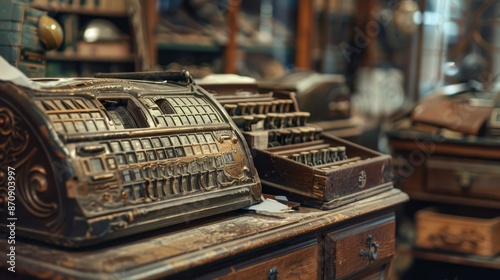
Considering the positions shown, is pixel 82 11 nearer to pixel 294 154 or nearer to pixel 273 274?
pixel 294 154

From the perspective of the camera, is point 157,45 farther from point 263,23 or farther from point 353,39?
point 353,39

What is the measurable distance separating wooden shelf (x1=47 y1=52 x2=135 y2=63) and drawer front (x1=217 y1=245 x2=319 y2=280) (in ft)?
8.05

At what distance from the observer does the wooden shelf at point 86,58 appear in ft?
13.1

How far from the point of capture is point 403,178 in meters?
3.89

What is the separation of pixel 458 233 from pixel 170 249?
7.95ft

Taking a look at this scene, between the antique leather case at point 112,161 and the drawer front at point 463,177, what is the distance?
80.6 inches

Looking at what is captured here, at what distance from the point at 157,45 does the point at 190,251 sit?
2.92m

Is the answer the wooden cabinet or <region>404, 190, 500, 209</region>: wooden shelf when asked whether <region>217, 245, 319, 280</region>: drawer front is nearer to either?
the wooden cabinet

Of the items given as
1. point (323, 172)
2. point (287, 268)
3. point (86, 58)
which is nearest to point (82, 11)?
point (86, 58)

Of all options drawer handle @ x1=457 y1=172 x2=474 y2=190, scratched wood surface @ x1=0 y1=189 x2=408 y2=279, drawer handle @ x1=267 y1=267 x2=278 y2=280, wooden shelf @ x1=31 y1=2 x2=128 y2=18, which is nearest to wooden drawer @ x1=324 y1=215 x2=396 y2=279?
scratched wood surface @ x1=0 y1=189 x2=408 y2=279

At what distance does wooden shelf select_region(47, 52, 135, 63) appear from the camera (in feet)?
13.1

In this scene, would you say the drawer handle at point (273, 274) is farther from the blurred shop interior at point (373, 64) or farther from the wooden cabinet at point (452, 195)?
the wooden cabinet at point (452, 195)

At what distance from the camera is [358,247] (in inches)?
85.9

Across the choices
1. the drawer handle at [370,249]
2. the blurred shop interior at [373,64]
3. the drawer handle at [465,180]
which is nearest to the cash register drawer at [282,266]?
the drawer handle at [370,249]
